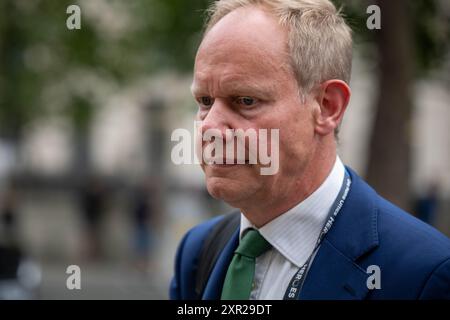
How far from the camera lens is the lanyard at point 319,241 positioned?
7.22ft

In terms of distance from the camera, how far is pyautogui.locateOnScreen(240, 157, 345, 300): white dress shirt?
230 cm

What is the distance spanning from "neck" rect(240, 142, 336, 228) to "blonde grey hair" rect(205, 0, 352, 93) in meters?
0.24

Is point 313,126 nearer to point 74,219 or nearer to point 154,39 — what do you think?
point 154,39

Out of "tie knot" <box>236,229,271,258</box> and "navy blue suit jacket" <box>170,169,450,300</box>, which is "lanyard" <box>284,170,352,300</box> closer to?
"navy blue suit jacket" <box>170,169,450,300</box>

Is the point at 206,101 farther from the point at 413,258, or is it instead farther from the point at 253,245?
the point at 413,258

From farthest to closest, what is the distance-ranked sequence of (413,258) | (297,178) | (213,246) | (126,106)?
1. (126,106)
2. (213,246)
3. (297,178)
4. (413,258)

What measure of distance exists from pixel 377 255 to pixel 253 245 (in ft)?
1.34

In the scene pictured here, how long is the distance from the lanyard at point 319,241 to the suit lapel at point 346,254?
2 cm

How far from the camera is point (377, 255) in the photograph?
217cm

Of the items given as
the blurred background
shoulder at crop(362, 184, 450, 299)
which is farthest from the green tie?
the blurred background

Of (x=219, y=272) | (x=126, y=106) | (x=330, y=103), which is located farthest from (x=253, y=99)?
(x=126, y=106)

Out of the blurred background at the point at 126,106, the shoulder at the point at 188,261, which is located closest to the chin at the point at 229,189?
→ the shoulder at the point at 188,261

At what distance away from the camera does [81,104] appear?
17562 mm
